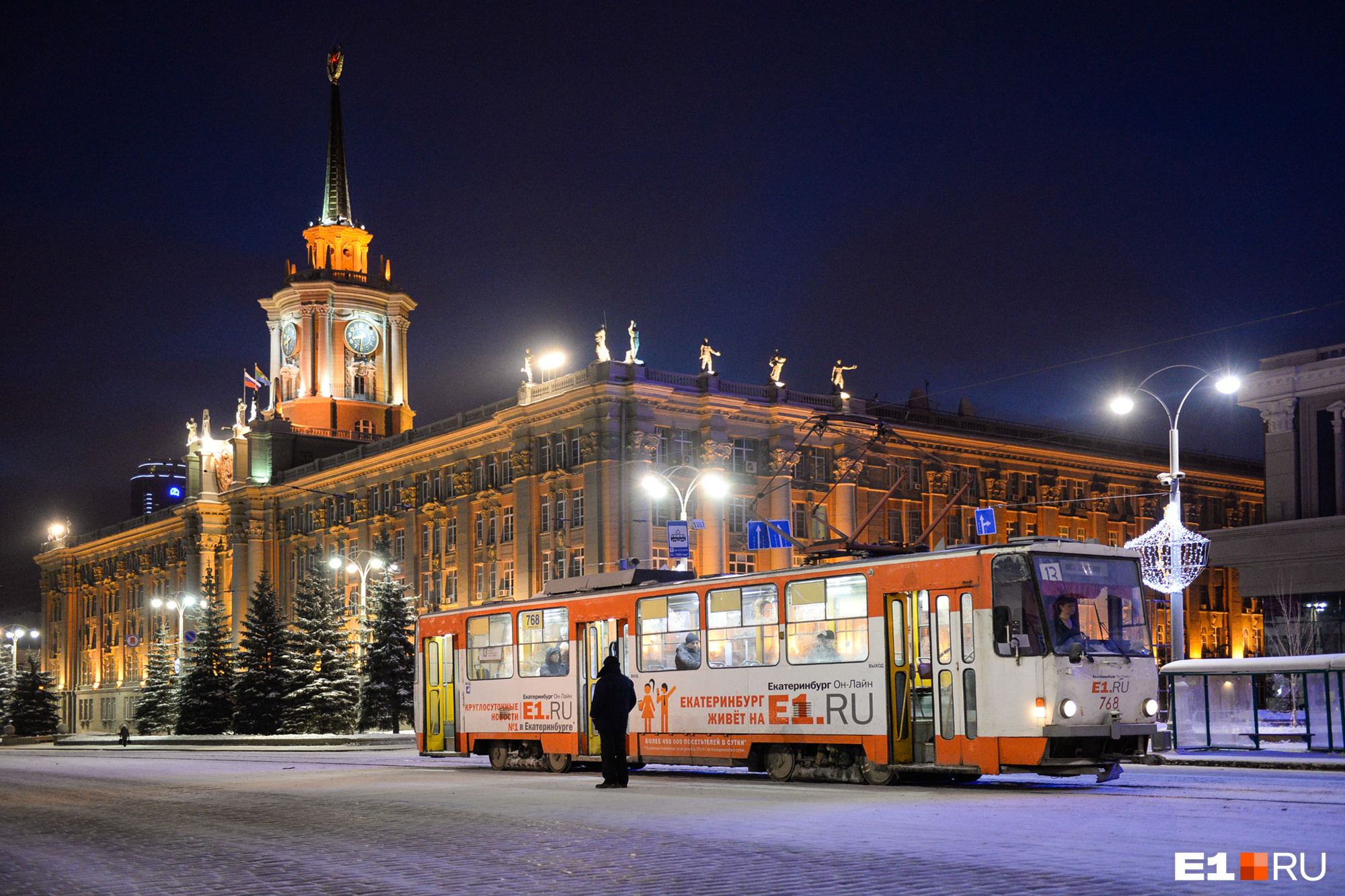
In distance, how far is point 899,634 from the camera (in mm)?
22219

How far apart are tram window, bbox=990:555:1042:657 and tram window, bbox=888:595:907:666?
176cm

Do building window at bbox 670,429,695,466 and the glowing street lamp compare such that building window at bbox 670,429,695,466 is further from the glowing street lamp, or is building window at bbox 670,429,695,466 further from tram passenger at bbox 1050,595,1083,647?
tram passenger at bbox 1050,595,1083,647

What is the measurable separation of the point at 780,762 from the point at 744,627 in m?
2.21

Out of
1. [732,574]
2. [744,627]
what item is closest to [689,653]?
[744,627]

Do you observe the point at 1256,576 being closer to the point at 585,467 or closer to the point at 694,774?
the point at 585,467

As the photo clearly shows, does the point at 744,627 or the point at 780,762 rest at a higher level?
the point at 744,627

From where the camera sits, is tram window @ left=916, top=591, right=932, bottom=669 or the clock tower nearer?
tram window @ left=916, top=591, right=932, bottom=669

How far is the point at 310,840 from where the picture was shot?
14812mm

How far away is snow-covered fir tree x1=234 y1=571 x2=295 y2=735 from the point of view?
241 ft

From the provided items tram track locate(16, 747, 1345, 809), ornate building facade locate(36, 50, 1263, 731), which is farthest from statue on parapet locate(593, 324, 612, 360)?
tram track locate(16, 747, 1345, 809)

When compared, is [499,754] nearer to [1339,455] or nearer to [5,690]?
[1339,455]

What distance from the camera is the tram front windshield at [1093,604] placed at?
20.6 meters

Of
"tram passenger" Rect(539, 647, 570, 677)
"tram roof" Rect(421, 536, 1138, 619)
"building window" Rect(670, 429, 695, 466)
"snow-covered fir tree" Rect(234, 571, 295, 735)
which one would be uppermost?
"building window" Rect(670, 429, 695, 466)

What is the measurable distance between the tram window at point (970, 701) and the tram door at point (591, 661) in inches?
309
